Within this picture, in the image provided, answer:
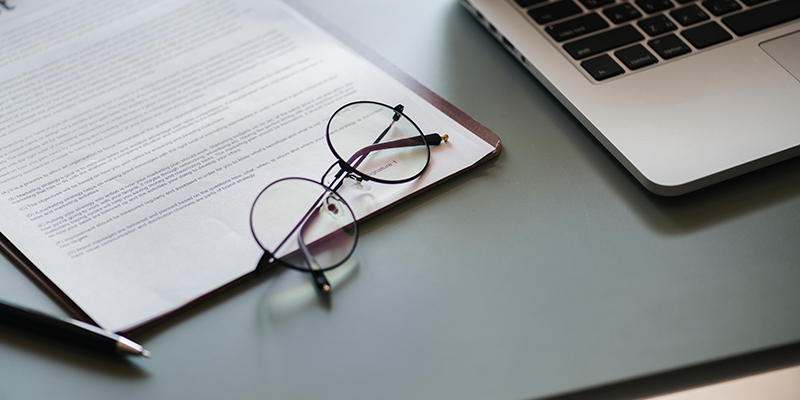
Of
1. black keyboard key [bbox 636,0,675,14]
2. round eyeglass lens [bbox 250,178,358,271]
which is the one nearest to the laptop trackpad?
black keyboard key [bbox 636,0,675,14]

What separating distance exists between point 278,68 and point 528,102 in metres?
0.29

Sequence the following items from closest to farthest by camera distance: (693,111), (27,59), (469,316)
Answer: (469,316) < (693,111) < (27,59)

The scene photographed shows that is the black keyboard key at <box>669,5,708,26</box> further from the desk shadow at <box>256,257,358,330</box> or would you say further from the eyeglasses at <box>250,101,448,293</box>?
the desk shadow at <box>256,257,358,330</box>

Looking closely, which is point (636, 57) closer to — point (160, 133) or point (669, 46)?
point (669, 46)

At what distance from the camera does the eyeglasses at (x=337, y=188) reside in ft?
1.44

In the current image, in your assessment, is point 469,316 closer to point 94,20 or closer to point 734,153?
point 734,153

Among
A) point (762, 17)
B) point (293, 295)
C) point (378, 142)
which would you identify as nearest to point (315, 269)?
point (293, 295)

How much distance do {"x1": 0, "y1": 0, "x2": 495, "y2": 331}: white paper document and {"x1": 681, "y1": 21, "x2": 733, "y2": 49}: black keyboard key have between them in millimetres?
269

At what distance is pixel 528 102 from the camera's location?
59 centimetres

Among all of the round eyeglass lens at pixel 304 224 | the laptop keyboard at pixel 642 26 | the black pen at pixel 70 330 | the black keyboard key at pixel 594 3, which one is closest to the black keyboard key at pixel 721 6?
the laptop keyboard at pixel 642 26

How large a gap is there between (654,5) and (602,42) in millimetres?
97

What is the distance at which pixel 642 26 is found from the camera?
593 millimetres

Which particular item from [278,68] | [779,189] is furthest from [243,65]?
[779,189]

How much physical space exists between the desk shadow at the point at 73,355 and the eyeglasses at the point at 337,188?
0.13m
